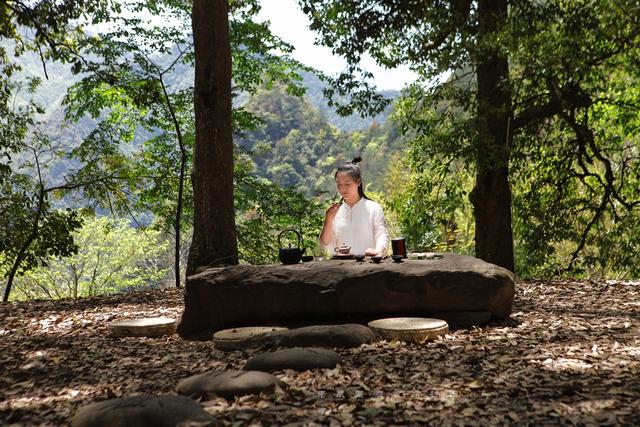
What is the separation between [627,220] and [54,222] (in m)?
11.5

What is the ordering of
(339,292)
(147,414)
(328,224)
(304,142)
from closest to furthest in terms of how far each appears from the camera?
1. (147,414)
2. (339,292)
3. (328,224)
4. (304,142)

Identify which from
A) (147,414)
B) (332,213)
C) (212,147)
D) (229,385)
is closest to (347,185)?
(332,213)

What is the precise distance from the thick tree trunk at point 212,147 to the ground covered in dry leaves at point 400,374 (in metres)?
1.41

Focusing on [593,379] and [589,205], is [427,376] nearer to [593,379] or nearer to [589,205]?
[593,379]

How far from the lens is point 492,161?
925cm

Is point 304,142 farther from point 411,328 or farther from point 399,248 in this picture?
point 411,328

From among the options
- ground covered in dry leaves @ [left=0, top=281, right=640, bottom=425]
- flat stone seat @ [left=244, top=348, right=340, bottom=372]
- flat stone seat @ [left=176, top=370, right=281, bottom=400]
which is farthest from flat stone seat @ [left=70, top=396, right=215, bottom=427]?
flat stone seat @ [left=244, top=348, right=340, bottom=372]

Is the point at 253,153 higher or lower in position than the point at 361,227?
higher

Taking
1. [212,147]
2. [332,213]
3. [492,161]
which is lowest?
[332,213]

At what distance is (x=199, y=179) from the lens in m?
7.51

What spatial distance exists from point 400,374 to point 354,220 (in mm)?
2506

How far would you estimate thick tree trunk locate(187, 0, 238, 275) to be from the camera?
7.46m

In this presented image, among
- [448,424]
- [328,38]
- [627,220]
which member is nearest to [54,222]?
[328,38]

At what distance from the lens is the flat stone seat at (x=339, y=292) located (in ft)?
20.4
